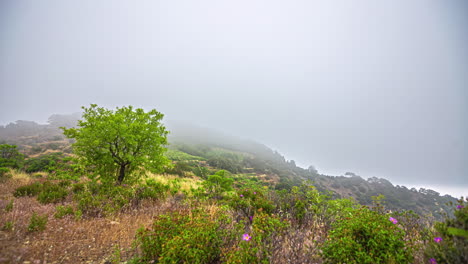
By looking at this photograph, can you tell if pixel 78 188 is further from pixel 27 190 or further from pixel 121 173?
pixel 121 173

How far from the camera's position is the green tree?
22.5ft

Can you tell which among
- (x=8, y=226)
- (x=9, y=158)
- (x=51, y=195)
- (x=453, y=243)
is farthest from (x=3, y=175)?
(x=453, y=243)

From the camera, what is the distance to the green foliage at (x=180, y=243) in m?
2.55

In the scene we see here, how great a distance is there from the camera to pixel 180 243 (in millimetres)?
2627

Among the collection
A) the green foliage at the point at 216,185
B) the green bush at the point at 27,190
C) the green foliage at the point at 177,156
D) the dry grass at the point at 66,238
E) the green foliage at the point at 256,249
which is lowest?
the green foliage at the point at 177,156

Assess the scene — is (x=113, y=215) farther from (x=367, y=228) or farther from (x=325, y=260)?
(x=367, y=228)

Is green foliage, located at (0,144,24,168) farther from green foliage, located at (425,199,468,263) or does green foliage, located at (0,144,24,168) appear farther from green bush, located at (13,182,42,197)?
green foliage, located at (425,199,468,263)

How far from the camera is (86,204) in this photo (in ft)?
18.0

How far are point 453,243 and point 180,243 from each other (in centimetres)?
361

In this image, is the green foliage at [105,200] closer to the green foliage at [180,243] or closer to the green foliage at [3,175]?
the green foliage at [180,243]

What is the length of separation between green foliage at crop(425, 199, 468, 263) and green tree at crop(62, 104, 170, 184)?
8256 mm

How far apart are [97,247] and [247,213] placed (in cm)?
375

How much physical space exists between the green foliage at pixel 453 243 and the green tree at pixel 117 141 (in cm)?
826

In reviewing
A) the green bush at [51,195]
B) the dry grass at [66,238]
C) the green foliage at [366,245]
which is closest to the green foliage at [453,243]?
the green foliage at [366,245]
